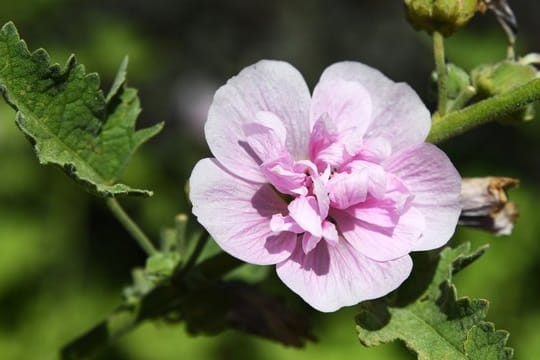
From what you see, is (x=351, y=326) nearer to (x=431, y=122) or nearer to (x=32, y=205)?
(x=32, y=205)

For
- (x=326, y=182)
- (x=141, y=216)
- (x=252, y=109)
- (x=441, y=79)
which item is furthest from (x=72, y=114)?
(x=141, y=216)

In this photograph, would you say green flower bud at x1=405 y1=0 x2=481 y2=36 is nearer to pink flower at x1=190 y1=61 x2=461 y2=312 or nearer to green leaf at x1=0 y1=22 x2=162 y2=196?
pink flower at x1=190 y1=61 x2=461 y2=312

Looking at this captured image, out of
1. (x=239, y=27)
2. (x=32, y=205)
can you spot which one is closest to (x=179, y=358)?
(x=32, y=205)

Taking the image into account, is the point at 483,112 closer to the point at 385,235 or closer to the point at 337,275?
the point at 385,235

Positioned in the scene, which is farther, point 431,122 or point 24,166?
point 24,166

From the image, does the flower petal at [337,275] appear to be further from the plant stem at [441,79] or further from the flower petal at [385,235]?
the plant stem at [441,79]

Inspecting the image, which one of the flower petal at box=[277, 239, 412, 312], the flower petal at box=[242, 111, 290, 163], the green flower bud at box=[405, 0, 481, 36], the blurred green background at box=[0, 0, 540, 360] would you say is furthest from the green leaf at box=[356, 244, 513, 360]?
the blurred green background at box=[0, 0, 540, 360]
